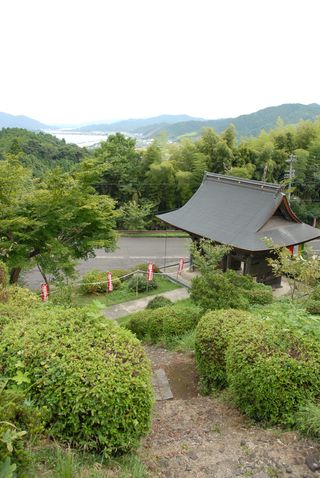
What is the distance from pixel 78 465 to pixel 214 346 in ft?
8.81

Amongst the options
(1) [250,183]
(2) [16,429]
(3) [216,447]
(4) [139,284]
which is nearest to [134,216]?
(1) [250,183]

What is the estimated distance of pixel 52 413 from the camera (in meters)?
2.85

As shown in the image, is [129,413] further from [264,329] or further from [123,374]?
[264,329]

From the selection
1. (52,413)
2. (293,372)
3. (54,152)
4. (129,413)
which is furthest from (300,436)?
(54,152)

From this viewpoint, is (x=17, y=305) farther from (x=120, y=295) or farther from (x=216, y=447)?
(x=120, y=295)

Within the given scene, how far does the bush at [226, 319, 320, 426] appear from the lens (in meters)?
3.71

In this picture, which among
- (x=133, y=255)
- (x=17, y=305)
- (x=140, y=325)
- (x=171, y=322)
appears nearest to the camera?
(x=17, y=305)

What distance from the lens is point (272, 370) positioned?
3.72m

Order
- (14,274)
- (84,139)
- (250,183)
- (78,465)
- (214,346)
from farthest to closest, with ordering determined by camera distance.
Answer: (84,139) < (250,183) < (14,274) < (214,346) < (78,465)

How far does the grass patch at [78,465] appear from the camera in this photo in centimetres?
229

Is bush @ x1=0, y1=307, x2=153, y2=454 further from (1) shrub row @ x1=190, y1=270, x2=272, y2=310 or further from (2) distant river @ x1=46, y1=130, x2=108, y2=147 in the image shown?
(2) distant river @ x1=46, y1=130, x2=108, y2=147

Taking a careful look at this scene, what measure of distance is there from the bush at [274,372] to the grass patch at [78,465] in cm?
140

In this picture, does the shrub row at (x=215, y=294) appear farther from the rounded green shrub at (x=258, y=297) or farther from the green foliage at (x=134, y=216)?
the green foliage at (x=134, y=216)

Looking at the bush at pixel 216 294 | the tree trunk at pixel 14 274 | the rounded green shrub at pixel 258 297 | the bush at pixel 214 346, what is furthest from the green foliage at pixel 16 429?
the tree trunk at pixel 14 274
